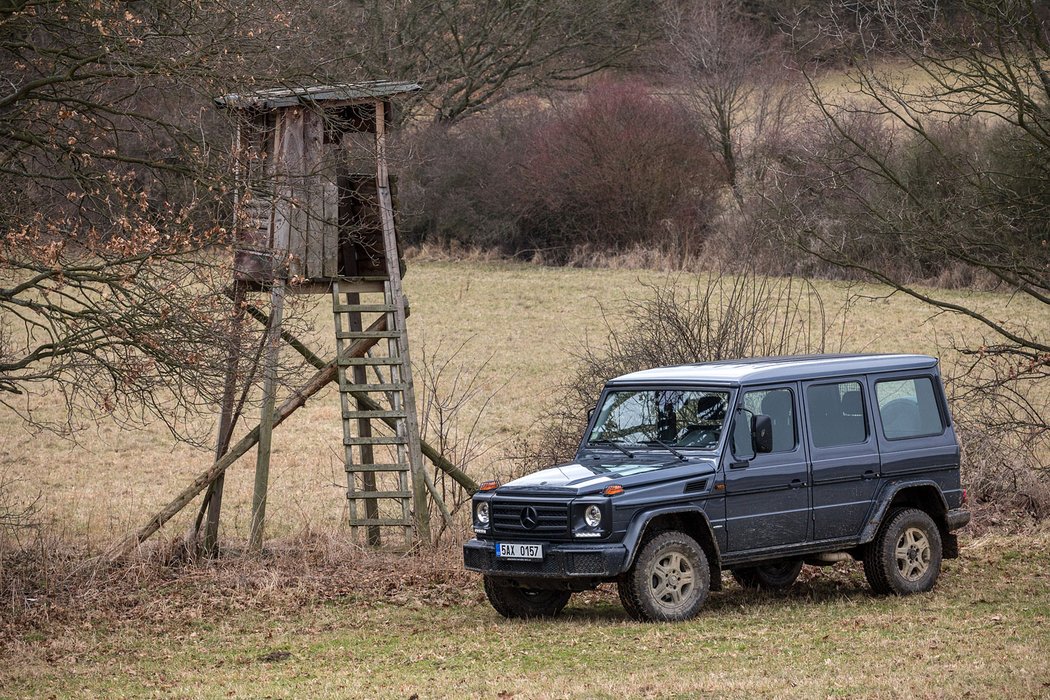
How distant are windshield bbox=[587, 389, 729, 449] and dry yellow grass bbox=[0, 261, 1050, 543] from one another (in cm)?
402

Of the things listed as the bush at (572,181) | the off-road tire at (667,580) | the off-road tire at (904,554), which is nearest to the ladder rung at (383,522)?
the off-road tire at (667,580)

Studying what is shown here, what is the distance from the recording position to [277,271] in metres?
13.7

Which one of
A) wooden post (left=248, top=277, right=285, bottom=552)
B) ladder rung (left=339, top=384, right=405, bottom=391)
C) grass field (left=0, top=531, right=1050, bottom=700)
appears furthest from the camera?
ladder rung (left=339, top=384, right=405, bottom=391)

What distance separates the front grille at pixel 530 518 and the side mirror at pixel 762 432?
5.27 ft

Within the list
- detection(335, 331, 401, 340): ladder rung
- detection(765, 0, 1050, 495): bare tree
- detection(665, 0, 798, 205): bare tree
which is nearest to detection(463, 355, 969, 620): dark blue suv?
detection(765, 0, 1050, 495): bare tree

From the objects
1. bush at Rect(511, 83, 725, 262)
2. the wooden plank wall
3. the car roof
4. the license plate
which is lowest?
the license plate

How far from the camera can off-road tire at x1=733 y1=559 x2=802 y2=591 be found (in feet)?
38.8

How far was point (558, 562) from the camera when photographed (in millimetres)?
9820

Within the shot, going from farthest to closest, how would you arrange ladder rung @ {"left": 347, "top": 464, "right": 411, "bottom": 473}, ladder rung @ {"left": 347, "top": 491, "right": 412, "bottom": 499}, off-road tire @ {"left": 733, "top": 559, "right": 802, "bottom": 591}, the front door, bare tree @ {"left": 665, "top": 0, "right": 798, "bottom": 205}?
bare tree @ {"left": 665, "top": 0, "right": 798, "bottom": 205}
ladder rung @ {"left": 347, "top": 464, "right": 411, "bottom": 473}
ladder rung @ {"left": 347, "top": 491, "right": 412, "bottom": 499}
off-road tire @ {"left": 733, "top": 559, "right": 802, "bottom": 591}
the front door

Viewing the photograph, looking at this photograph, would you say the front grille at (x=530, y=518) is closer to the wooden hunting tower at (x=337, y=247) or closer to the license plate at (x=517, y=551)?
the license plate at (x=517, y=551)

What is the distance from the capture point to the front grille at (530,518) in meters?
9.92

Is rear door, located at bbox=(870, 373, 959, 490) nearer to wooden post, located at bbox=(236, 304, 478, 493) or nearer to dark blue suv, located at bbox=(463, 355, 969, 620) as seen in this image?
dark blue suv, located at bbox=(463, 355, 969, 620)

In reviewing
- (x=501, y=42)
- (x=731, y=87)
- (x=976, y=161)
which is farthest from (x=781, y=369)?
(x=731, y=87)

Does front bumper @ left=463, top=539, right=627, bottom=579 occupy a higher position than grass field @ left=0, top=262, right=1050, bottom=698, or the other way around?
front bumper @ left=463, top=539, right=627, bottom=579
